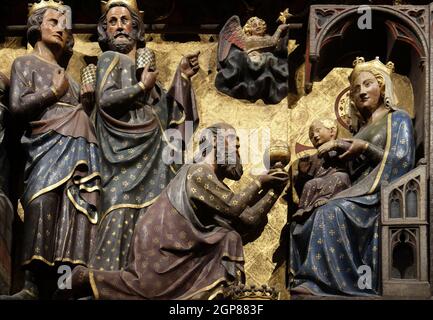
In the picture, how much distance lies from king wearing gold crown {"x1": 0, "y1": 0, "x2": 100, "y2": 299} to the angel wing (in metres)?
1.09

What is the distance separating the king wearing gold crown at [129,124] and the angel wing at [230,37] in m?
0.25

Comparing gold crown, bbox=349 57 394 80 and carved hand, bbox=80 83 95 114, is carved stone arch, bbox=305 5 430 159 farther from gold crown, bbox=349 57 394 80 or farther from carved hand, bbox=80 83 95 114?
carved hand, bbox=80 83 95 114

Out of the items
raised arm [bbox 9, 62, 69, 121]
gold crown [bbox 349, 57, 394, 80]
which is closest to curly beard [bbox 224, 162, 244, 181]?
gold crown [bbox 349, 57, 394, 80]

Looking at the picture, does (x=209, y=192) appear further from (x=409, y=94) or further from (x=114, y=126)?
(x=409, y=94)

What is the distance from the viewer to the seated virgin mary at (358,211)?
13.7 metres

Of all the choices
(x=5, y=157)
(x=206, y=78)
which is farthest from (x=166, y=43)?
(x=5, y=157)

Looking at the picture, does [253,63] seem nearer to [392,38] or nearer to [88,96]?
[392,38]

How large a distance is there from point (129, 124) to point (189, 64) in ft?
2.27

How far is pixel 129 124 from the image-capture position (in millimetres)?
→ 14273

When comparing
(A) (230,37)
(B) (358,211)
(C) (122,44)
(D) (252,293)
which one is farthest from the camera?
(A) (230,37)

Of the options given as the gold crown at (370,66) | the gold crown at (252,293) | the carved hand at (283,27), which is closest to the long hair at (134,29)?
the carved hand at (283,27)

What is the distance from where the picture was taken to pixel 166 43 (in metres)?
15.1

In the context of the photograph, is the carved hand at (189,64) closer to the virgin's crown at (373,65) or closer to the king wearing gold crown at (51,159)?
the king wearing gold crown at (51,159)

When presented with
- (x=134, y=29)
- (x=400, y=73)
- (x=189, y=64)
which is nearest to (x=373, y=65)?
(x=400, y=73)
